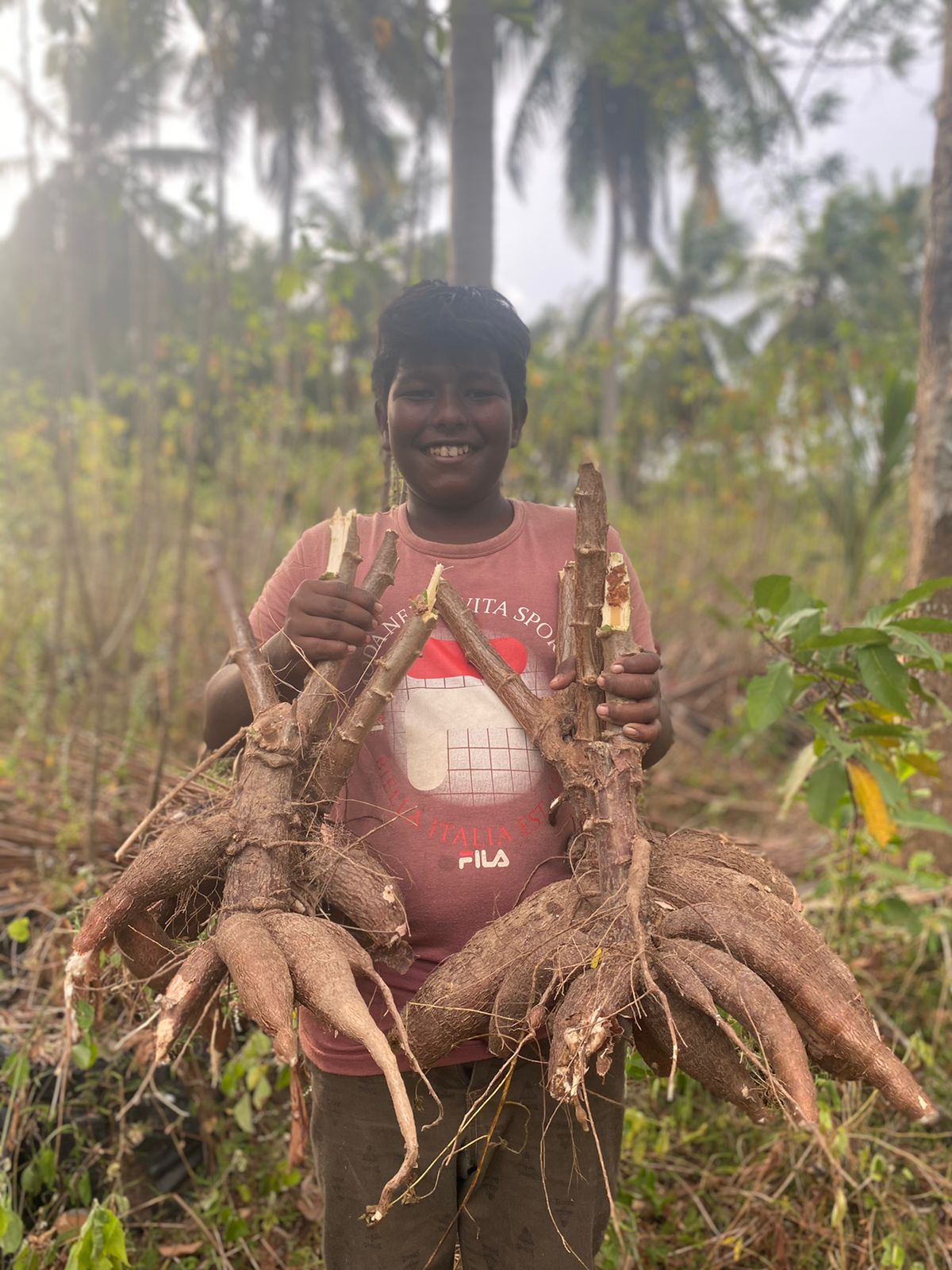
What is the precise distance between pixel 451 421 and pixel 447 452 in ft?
0.18

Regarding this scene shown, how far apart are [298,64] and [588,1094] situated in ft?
44.8

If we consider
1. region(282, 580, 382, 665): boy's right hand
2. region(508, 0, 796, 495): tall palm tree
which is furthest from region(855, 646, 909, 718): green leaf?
region(508, 0, 796, 495): tall palm tree

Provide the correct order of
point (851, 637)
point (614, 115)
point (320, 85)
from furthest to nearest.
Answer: point (614, 115), point (320, 85), point (851, 637)

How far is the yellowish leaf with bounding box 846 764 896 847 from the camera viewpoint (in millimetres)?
2016

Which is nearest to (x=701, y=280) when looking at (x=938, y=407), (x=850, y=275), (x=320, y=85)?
(x=850, y=275)

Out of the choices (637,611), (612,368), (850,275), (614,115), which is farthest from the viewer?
(850,275)

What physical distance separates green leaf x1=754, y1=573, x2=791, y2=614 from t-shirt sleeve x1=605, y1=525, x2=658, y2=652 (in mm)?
458

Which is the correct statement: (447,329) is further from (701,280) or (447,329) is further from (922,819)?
(701,280)

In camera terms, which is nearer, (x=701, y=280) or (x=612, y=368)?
(x=612, y=368)

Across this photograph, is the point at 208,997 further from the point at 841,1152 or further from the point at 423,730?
the point at 841,1152

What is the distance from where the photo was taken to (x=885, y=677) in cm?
177

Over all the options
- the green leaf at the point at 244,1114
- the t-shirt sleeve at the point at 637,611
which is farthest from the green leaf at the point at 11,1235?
the t-shirt sleeve at the point at 637,611

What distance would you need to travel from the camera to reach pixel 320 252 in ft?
9.23

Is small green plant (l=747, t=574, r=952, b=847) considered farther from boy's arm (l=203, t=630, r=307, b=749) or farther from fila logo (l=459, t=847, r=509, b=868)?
boy's arm (l=203, t=630, r=307, b=749)
